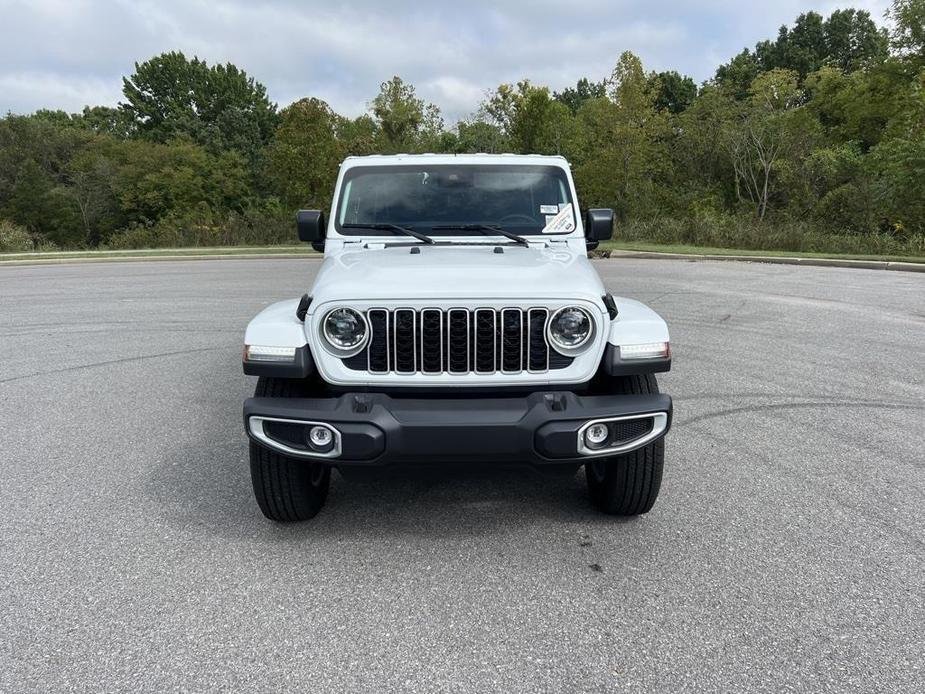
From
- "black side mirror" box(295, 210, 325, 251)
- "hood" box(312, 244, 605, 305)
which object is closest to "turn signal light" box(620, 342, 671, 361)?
"hood" box(312, 244, 605, 305)

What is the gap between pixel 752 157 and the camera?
3506 centimetres

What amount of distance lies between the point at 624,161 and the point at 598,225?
1116 inches

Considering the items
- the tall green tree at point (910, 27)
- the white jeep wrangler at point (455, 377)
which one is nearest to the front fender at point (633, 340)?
the white jeep wrangler at point (455, 377)

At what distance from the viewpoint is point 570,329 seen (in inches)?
117

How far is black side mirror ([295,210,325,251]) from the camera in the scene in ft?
14.5

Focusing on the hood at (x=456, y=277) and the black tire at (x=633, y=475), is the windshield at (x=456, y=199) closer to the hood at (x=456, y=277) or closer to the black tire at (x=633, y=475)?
the hood at (x=456, y=277)

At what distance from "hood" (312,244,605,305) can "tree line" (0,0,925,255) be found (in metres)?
20.0

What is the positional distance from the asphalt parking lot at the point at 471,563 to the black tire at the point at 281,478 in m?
0.14

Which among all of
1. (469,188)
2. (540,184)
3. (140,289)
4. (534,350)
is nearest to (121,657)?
(534,350)

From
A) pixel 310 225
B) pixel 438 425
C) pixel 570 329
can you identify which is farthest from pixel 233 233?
pixel 438 425

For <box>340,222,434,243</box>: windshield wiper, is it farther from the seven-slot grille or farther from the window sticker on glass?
the seven-slot grille

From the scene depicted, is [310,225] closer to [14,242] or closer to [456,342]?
[456,342]

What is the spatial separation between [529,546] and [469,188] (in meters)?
2.31

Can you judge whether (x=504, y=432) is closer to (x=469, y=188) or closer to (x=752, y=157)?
(x=469, y=188)
